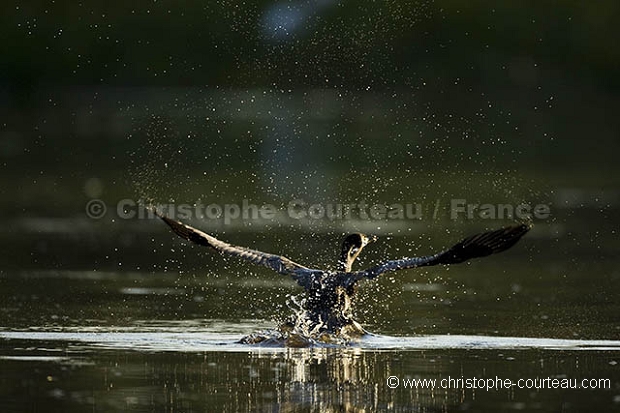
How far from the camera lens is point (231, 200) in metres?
28.1

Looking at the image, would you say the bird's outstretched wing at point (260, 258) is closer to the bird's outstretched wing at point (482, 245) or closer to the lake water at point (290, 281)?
the lake water at point (290, 281)

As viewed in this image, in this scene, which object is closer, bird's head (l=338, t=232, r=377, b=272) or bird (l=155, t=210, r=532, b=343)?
bird (l=155, t=210, r=532, b=343)

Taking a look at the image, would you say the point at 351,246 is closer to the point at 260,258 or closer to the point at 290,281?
the point at 260,258

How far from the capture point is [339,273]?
15.9 metres

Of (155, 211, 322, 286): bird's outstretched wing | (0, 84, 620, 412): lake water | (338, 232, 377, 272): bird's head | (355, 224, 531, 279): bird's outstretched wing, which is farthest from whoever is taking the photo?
(338, 232, 377, 272): bird's head

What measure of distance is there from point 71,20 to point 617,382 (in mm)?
46483

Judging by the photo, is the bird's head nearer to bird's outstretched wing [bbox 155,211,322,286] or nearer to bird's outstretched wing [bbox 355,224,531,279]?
bird's outstretched wing [bbox 155,211,322,286]

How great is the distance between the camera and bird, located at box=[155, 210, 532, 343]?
592 inches

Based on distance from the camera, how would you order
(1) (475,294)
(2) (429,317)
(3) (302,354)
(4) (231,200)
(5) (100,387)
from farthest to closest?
1. (4) (231,200)
2. (1) (475,294)
3. (2) (429,317)
4. (3) (302,354)
5. (5) (100,387)

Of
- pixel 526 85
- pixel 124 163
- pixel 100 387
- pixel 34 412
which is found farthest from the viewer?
pixel 526 85

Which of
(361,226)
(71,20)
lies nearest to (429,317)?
(361,226)

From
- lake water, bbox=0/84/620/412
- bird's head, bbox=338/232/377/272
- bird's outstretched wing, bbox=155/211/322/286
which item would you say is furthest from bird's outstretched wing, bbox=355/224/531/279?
bird's head, bbox=338/232/377/272

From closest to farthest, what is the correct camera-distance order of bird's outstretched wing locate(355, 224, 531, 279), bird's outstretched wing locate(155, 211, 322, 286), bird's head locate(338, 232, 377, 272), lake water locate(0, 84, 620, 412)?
lake water locate(0, 84, 620, 412) < bird's outstretched wing locate(355, 224, 531, 279) < bird's outstretched wing locate(155, 211, 322, 286) < bird's head locate(338, 232, 377, 272)

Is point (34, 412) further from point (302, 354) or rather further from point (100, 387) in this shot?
point (302, 354)
